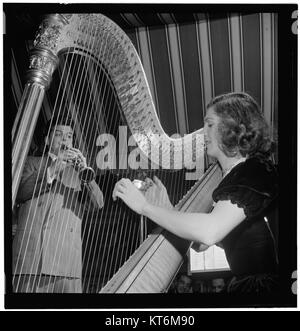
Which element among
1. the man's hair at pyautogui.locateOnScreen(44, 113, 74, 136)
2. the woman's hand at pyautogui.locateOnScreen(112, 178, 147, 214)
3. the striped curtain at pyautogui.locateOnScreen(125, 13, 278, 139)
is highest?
the striped curtain at pyautogui.locateOnScreen(125, 13, 278, 139)

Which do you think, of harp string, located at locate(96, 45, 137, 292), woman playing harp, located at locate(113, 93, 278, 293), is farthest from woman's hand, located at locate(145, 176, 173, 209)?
harp string, located at locate(96, 45, 137, 292)

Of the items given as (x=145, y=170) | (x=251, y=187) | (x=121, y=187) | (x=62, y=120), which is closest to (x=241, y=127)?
(x=251, y=187)

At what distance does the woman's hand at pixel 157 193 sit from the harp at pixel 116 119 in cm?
4

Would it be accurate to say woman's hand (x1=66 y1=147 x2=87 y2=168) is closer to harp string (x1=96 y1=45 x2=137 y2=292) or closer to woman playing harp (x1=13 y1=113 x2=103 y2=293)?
woman playing harp (x1=13 y1=113 x2=103 y2=293)

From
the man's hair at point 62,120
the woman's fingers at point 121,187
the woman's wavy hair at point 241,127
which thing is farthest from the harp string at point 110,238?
the woman's wavy hair at point 241,127

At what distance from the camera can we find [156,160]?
5.31 ft

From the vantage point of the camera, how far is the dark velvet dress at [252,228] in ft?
4.68

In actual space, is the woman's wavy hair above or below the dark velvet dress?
above

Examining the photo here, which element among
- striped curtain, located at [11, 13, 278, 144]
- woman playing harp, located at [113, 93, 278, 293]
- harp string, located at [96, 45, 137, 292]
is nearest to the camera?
woman playing harp, located at [113, 93, 278, 293]

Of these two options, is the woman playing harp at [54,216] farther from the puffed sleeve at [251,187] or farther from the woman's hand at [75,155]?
the puffed sleeve at [251,187]

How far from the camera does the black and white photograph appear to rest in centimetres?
141

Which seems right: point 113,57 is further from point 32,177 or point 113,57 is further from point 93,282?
point 93,282

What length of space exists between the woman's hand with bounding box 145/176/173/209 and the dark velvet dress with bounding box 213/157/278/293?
0.20 m
